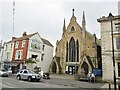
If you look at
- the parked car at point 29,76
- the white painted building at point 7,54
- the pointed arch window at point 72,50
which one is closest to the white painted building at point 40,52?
the white painted building at point 7,54

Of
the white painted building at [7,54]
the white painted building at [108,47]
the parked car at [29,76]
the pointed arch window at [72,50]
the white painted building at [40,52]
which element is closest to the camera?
the parked car at [29,76]

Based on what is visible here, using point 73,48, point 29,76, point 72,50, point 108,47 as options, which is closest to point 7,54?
point 72,50

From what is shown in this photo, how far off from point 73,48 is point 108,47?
16337mm

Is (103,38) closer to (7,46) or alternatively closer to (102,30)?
(102,30)

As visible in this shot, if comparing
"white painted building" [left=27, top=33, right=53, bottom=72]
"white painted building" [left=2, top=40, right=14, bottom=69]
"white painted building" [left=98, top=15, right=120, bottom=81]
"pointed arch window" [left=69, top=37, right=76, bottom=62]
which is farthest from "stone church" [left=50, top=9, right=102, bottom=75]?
"white painted building" [left=2, top=40, right=14, bottom=69]

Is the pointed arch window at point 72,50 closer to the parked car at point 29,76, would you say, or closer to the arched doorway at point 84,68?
the arched doorway at point 84,68

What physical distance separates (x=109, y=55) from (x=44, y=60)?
2402 cm

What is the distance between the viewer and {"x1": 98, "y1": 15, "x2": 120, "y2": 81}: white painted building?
83.4 ft

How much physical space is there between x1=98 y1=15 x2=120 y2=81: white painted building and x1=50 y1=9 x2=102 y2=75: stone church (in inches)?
388

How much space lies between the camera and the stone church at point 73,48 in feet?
129

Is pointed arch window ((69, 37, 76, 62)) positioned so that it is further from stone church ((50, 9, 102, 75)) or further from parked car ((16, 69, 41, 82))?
parked car ((16, 69, 41, 82))

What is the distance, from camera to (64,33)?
44.4m

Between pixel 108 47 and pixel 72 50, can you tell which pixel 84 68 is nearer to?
pixel 72 50

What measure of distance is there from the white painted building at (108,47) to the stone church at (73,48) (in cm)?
984
